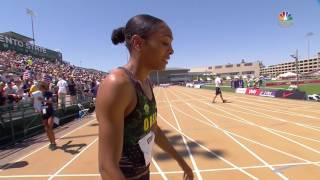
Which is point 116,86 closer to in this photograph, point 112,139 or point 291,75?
point 112,139

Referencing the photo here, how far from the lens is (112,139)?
157 cm

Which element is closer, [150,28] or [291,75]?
[150,28]

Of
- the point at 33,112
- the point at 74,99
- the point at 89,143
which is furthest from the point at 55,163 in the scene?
the point at 74,99

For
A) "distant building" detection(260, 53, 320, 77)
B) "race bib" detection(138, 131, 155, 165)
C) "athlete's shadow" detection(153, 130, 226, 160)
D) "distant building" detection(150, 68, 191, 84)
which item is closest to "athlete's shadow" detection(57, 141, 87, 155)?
"athlete's shadow" detection(153, 130, 226, 160)

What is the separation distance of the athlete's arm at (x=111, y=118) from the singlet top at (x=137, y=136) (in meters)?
0.11

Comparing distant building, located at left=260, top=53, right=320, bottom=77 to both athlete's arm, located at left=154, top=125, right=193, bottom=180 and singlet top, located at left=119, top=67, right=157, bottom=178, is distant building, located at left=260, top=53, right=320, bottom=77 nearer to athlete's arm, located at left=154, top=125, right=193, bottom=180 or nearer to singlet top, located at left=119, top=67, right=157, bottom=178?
athlete's arm, located at left=154, top=125, right=193, bottom=180

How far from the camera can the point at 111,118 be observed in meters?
1.55

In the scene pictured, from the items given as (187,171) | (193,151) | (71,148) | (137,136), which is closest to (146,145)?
(137,136)

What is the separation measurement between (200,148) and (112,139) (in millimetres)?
6399

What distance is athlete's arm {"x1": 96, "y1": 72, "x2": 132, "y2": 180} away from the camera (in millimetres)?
1538

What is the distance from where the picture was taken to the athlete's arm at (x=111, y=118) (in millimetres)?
1538

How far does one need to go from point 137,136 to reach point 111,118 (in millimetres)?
291

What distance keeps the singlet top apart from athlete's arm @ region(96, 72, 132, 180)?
11 centimetres

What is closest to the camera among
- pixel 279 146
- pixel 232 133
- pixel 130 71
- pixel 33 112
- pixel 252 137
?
pixel 130 71
